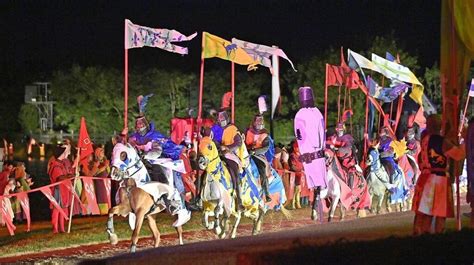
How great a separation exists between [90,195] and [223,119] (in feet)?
17.4

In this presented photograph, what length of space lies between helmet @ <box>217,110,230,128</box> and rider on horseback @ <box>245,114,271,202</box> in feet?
3.92

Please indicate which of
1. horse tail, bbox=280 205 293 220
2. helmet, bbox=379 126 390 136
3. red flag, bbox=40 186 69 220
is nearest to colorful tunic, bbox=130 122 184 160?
red flag, bbox=40 186 69 220

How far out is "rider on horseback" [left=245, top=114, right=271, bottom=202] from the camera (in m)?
17.4

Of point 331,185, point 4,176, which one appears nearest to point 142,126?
point 4,176

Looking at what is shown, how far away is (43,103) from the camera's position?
274 ft

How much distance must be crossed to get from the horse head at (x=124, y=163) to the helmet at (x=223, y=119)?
2491 millimetres

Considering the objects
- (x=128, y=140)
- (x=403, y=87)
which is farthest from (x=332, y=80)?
(x=128, y=140)

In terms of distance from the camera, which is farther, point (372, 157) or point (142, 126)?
point (372, 157)

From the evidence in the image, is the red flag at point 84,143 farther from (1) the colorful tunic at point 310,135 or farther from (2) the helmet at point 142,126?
(1) the colorful tunic at point 310,135

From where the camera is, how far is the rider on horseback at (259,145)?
17.4m

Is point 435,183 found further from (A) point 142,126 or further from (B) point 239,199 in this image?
(B) point 239,199

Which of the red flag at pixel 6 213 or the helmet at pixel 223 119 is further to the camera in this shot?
the red flag at pixel 6 213

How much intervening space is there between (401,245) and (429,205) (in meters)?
3.97

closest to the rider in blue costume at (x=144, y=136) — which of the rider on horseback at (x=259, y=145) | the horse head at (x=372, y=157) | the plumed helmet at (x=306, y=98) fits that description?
the rider on horseback at (x=259, y=145)
